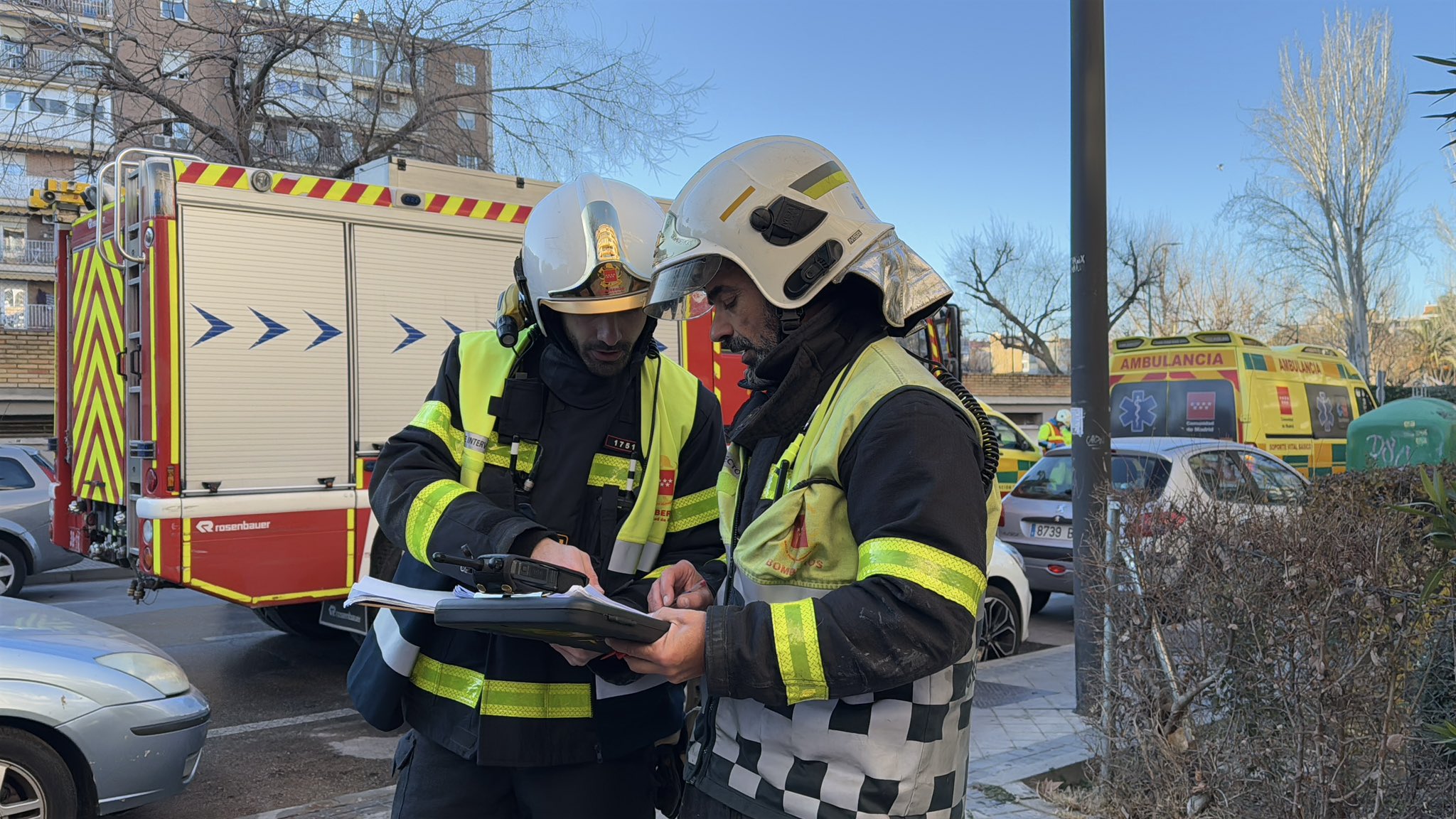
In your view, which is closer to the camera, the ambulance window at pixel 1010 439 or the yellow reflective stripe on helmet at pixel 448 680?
the yellow reflective stripe on helmet at pixel 448 680

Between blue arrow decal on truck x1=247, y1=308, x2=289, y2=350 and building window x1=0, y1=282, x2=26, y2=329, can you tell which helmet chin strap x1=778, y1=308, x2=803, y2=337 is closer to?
blue arrow decal on truck x1=247, y1=308, x2=289, y2=350

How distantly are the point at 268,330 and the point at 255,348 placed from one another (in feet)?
0.43

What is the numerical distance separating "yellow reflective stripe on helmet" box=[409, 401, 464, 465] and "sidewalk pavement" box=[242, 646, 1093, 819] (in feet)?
8.59

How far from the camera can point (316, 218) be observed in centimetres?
661

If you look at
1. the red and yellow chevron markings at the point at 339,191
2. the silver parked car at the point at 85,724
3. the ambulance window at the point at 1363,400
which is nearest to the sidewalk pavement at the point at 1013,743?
the silver parked car at the point at 85,724

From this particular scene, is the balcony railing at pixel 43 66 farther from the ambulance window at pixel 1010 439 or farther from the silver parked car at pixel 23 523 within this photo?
the ambulance window at pixel 1010 439

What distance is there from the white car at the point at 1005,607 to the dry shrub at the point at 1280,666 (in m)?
3.55

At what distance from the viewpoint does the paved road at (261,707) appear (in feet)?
16.4

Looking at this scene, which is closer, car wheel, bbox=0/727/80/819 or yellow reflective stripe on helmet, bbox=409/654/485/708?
yellow reflective stripe on helmet, bbox=409/654/485/708

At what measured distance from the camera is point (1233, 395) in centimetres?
1293

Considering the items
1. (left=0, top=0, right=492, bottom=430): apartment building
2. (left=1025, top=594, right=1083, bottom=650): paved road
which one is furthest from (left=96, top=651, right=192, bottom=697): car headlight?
(left=0, top=0, right=492, bottom=430): apartment building

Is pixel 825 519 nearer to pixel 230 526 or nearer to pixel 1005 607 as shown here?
pixel 230 526

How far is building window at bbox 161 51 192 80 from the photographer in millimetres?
12344

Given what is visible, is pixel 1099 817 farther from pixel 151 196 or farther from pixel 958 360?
pixel 958 360
